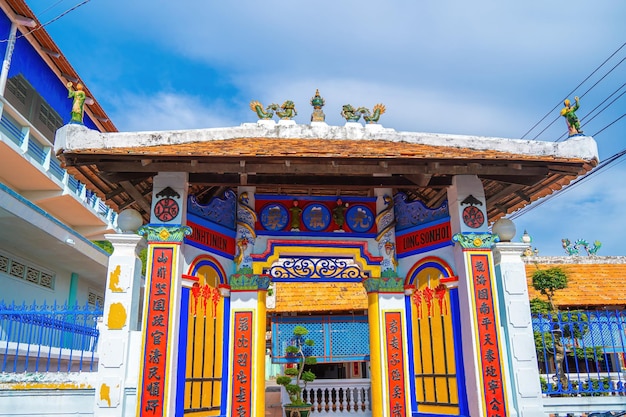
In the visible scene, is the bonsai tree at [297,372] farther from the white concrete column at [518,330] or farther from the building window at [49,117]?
the building window at [49,117]

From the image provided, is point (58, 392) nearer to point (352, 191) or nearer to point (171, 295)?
point (171, 295)

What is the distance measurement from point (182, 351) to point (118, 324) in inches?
38.9

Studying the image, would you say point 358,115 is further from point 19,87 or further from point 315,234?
point 19,87

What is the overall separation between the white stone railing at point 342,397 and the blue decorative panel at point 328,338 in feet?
3.64

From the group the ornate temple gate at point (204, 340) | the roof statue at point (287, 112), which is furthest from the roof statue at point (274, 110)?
the ornate temple gate at point (204, 340)

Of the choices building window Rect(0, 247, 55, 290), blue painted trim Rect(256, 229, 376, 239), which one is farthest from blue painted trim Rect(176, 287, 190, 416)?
building window Rect(0, 247, 55, 290)

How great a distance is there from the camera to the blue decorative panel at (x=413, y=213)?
26.4 feet

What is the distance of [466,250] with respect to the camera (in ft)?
24.2

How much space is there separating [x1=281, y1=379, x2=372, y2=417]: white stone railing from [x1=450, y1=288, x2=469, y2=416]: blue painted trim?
473 centimetres

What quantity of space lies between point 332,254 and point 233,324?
1973mm

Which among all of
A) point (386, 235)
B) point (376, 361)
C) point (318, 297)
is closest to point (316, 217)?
point (386, 235)

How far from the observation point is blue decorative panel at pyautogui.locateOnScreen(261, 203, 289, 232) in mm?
8508

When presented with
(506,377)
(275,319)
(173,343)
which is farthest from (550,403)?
(275,319)

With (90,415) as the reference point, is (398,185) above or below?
above
